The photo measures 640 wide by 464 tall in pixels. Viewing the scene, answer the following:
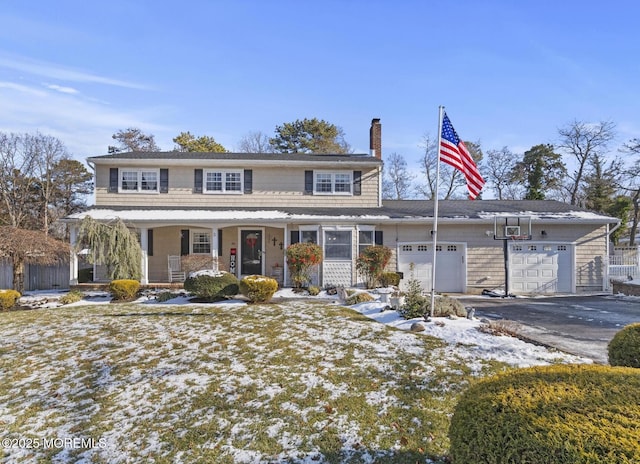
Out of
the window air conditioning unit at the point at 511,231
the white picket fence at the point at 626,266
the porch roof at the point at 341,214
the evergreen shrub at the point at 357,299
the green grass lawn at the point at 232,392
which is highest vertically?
the porch roof at the point at 341,214

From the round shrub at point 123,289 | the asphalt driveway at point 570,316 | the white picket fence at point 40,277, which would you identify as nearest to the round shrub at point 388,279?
the asphalt driveway at point 570,316

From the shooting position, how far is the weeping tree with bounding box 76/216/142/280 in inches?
500

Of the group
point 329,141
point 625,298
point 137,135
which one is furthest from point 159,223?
point 137,135

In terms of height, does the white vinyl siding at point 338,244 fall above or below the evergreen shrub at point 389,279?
above

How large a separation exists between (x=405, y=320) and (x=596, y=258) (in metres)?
12.0

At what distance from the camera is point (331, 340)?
6965mm

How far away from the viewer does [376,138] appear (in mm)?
18141

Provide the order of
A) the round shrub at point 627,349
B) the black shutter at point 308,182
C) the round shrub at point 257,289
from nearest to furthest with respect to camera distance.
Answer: the round shrub at point 627,349
the round shrub at point 257,289
the black shutter at point 308,182

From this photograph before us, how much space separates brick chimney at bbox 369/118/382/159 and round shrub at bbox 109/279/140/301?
1220cm

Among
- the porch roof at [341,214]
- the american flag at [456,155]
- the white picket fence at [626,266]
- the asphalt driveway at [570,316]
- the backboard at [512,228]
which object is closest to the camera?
the asphalt driveway at [570,316]

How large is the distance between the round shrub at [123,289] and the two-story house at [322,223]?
2141 mm

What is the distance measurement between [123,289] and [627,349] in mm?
12745

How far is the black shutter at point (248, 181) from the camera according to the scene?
16.5m

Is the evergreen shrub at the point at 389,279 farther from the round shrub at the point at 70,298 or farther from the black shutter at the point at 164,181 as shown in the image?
the round shrub at the point at 70,298
